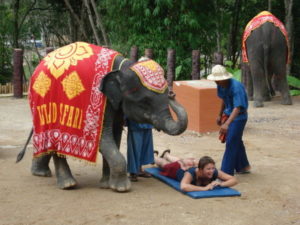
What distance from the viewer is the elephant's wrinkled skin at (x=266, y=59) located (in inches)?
464

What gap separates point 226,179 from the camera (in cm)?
584

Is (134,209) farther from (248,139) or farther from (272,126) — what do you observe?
(272,126)

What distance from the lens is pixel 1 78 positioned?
18.9 meters

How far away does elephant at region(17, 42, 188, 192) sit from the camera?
5.43 metres

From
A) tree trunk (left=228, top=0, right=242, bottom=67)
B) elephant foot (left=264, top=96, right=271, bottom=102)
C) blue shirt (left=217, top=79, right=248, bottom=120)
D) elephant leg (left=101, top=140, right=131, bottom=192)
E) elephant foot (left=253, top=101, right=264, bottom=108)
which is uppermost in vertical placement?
tree trunk (left=228, top=0, right=242, bottom=67)

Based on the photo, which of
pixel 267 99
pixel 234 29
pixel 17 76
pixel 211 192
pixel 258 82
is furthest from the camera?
pixel 234 29

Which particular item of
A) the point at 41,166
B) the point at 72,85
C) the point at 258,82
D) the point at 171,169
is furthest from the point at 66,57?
the point at 258,82

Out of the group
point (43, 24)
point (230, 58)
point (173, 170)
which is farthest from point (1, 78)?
point (173, 170)

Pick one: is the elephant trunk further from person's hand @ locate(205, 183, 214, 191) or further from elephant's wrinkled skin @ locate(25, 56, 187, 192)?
person's hand @ locate(205, 183, 214, 191)

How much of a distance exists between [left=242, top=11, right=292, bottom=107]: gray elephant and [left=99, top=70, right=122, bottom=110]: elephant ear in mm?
6772

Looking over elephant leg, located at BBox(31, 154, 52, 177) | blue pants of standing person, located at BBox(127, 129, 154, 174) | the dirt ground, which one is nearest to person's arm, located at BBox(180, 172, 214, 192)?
the dirt ground

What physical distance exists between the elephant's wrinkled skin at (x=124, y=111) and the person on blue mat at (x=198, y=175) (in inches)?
21.6

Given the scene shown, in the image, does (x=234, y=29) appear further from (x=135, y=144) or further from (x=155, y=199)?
(x=155, y=199)

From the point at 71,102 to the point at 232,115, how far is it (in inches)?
65.4
